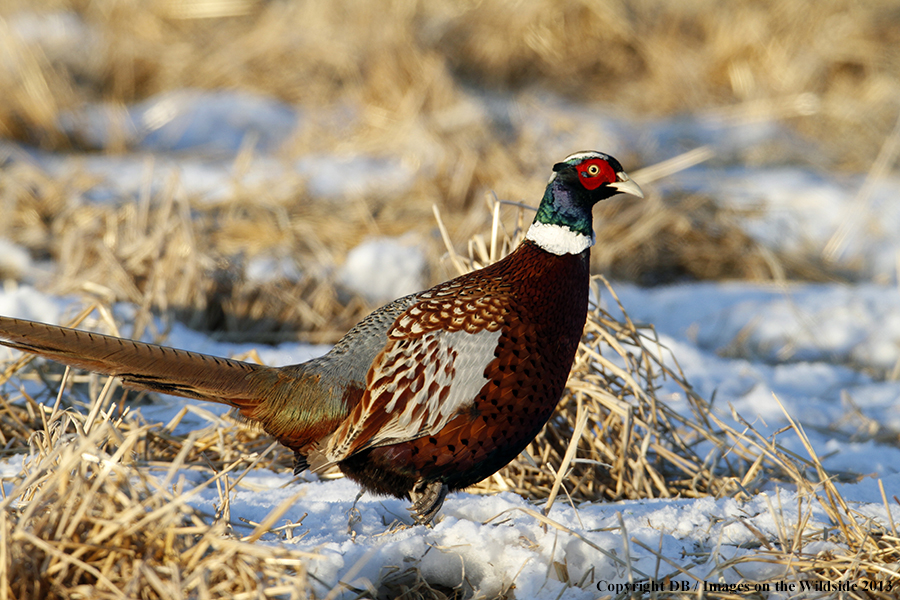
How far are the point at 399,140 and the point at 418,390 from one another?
4.20 meters

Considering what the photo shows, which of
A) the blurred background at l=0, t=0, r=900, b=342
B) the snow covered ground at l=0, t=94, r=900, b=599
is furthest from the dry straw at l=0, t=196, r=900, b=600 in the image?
the blurred background at l=0, t=0, r=900, b=342

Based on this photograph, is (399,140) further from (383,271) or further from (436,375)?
(436,375)

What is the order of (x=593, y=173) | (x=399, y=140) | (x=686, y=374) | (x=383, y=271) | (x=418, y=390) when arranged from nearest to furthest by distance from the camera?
(x=418, y=390) → (x=593, y=173) → (x=686, y=374) → (x=383, y=271) → (x=399, y=140)

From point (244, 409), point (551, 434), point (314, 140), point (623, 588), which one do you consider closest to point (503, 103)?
point (314, 140)

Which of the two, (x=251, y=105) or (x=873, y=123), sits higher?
(x=873, y=123)

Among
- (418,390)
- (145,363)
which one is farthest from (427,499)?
(145,363)

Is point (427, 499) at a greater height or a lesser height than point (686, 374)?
lesser

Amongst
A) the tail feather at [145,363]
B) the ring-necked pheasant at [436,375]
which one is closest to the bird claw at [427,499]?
the ring-necked pheasant at [436,375]

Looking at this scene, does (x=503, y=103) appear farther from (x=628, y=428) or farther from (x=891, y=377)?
(x=628, y=428)

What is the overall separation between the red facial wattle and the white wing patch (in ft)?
1.79

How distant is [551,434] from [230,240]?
2799mm

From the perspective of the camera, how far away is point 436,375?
2180 mm

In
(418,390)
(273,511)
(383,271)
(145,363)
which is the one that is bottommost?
(273,511)

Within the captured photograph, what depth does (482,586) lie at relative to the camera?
6.21 feet
